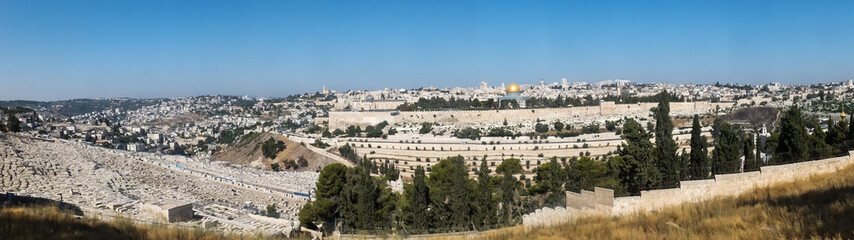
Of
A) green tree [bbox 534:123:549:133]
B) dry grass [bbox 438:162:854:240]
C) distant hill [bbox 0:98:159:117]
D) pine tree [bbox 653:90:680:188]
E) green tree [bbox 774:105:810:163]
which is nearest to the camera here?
dry grass [bbox 438:162:854:240]

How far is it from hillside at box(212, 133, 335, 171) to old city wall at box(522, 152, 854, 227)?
26.9m

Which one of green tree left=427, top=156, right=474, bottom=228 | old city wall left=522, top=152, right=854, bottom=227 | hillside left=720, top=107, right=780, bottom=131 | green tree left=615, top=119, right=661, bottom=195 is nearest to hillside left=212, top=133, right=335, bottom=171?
green tree left=427, top=156, right=474, bottom=228

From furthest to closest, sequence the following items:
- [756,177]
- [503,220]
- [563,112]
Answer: [563,112] < [503,220] < [756,177]

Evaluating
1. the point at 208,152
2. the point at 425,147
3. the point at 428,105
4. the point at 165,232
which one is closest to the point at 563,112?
the point at 428,105

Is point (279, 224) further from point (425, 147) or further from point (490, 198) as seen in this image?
point (425, 147)

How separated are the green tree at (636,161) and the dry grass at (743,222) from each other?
378 cm

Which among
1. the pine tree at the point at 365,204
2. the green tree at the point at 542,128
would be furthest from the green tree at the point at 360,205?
the green tree at the point at 542,128

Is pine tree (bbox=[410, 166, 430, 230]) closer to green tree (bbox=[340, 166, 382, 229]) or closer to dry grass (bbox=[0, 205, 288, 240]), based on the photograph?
green tree (bbox=[340, 166, 382, 229])

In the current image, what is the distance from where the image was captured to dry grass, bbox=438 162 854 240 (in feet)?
13.9

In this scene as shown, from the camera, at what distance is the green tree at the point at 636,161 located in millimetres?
10422

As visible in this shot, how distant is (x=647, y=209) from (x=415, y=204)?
16.6 ft

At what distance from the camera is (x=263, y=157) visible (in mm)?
40406

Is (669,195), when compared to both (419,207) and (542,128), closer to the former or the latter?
(419,207)

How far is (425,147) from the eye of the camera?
35.3m
